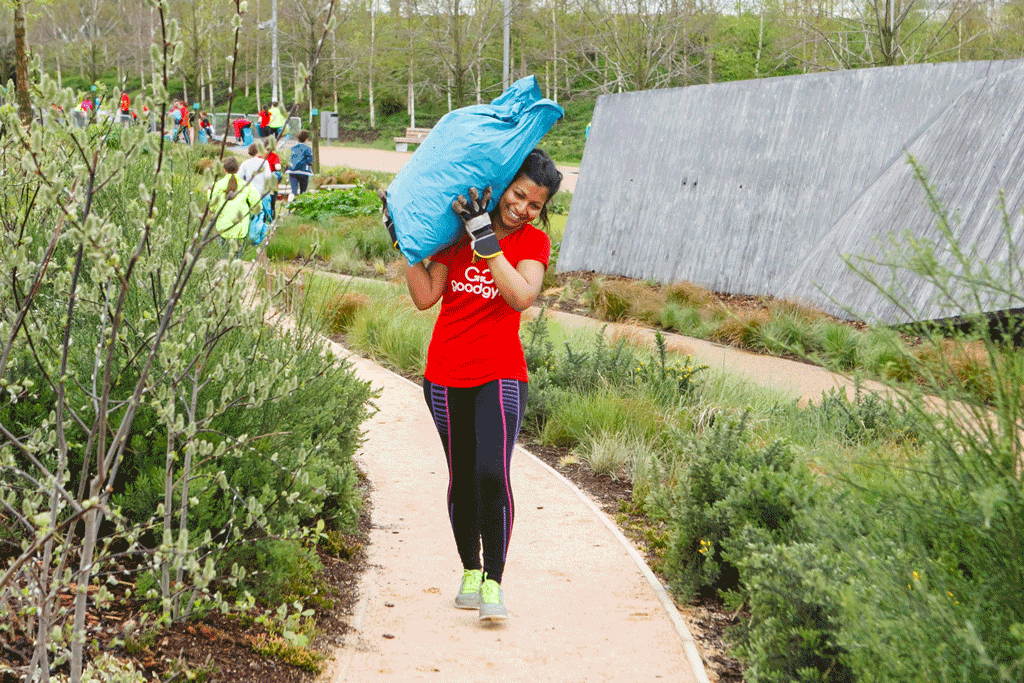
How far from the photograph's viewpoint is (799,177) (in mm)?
11094

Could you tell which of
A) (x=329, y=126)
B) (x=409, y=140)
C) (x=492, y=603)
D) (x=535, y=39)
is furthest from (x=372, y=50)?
(x=492, y=603)

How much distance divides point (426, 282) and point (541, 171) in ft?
1.83

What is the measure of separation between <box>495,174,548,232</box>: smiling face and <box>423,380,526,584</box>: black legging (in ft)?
1.84

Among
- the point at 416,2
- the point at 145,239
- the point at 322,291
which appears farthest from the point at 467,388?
the point at 416,2

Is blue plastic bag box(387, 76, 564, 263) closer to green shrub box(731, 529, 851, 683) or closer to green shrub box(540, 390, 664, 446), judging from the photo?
green shrub box(731, 529, 851, 683)

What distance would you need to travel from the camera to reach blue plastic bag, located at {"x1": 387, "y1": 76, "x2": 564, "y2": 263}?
344cm

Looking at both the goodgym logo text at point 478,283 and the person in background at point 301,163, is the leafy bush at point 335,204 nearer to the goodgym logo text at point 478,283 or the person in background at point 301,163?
the person in background at point 301,163

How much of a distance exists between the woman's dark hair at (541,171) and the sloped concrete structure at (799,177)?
5.37 meters

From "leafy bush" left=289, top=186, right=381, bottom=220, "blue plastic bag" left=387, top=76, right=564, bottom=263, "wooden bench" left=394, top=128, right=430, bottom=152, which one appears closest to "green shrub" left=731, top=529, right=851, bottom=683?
"blue plastic bag" left=387, top=76, right=564, bottom=263

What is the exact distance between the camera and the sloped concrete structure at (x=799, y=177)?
30.4 ft

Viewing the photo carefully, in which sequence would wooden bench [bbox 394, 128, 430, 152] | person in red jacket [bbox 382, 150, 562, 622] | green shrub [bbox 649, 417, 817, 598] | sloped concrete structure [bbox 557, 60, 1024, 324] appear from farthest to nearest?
wooden bench [bbox 394, 128, 430, 152], sloped concrete structure [bbox 557, 60, 1024, 324], green shrub [bbox 649, 417, 817, 598], person in red jacket [bbox 382, 150, 562, 622]

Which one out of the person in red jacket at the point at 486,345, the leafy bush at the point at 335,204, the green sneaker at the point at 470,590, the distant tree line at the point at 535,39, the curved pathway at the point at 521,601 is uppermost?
the distant tree line at the point at 535,39

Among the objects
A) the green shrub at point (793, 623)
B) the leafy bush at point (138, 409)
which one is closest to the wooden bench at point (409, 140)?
the leafy bush at point (138, 409)

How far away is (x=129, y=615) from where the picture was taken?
10.2 feet
